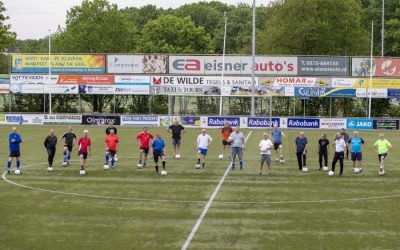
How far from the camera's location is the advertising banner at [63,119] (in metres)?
57.2

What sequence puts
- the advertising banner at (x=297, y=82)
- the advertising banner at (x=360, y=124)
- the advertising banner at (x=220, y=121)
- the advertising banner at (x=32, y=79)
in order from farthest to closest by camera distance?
the advertising banner at (x=32, y=79) → the advertising banner at (x=297, y=82) → the advertising banner at (x=360, y=124) → the advertising banner at (x=220, y=121)

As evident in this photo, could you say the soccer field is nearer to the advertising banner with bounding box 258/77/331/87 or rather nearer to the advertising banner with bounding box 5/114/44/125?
the advertising banner with bounding box 5/114/44/125

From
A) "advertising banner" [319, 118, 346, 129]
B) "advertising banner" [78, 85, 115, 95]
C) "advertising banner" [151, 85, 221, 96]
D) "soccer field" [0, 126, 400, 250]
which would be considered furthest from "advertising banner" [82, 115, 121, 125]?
"soccer field" [0, 126, 400, 250]

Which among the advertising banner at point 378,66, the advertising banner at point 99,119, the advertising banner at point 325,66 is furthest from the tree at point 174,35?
the advertising banner at point 99,119

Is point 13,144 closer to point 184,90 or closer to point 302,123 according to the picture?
point 302,123

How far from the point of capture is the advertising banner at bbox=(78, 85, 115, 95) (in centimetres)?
6353

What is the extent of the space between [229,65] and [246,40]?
159ft

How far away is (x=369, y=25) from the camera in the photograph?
97375 mm

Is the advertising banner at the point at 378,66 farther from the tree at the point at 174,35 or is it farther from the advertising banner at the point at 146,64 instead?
the tree at the point at 174,35

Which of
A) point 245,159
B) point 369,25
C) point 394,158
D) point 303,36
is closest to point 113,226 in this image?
point 245,159

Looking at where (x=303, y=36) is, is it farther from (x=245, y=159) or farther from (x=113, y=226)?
(x=113, y=226)

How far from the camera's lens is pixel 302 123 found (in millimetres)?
55125

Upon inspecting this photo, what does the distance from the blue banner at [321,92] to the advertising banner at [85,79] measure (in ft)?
64.3

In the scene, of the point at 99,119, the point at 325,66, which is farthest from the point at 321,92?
the point at 99,119
